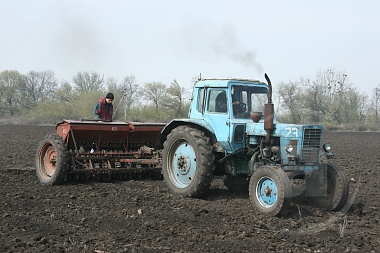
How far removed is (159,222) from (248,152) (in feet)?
7.73

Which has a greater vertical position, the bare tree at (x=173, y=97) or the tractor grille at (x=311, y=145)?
the bare tree at (x=173, y=97)

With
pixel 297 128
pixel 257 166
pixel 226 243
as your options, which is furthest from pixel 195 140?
pixel 226 243

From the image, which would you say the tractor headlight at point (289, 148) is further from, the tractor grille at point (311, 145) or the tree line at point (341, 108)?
the tree line at point (341, 108)

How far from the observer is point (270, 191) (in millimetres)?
7262

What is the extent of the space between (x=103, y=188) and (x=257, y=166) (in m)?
2.83

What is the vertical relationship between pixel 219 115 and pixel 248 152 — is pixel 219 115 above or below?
above

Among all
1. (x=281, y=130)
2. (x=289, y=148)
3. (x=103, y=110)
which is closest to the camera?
(x=289, y=148)

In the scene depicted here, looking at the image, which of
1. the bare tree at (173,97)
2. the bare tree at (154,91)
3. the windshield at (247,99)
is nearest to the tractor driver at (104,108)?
the windshield at (247,99)

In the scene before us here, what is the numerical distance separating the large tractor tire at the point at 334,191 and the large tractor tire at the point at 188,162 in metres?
1.68

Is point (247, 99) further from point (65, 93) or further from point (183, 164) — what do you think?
point (65, 93)

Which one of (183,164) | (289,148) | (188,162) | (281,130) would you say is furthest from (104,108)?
(289,148)

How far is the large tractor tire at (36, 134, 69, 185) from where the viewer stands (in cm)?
912

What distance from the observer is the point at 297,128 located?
25.0ft

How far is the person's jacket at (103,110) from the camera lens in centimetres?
1063
